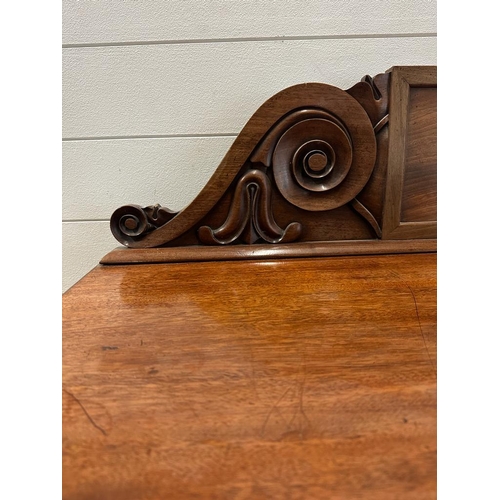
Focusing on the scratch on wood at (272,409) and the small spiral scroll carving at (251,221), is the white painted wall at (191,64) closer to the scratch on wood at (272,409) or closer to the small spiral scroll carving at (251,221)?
the small spiral scroll carving at (251,221)

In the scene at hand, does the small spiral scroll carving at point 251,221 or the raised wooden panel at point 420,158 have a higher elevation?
the raised wooden panel at point 420,158

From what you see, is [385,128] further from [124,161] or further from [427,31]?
[124,161]

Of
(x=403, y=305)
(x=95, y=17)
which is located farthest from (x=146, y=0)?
(x=403, y=305)

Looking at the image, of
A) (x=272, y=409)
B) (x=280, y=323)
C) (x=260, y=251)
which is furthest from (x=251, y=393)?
(x=260, y=251)

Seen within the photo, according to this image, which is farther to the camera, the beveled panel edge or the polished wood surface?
the beveled panel edge

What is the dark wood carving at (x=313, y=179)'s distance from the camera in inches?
31.3

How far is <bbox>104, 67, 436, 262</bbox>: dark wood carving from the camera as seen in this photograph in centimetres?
79

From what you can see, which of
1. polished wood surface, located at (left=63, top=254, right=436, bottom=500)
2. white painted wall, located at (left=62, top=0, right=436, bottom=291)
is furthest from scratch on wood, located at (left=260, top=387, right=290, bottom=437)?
white painted wall, located at (left=62, top=0, right=436, bottom=291)

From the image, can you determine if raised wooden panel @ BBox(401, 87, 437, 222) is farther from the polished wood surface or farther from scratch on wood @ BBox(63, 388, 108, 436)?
scratch on wood @ BBox(63, 388, 108, 436)

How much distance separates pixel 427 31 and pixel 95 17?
0.66 metres

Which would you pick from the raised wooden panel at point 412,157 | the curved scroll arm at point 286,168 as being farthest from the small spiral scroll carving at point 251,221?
the raised wooden panel at point 412,157

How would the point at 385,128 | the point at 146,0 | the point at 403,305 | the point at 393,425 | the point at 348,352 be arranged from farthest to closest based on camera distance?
the point at 146,0 → the point at 385,128 → the point at 403,305 → the point at 348,352 → the point at 393,425

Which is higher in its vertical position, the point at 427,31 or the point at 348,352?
the point at 427,31
